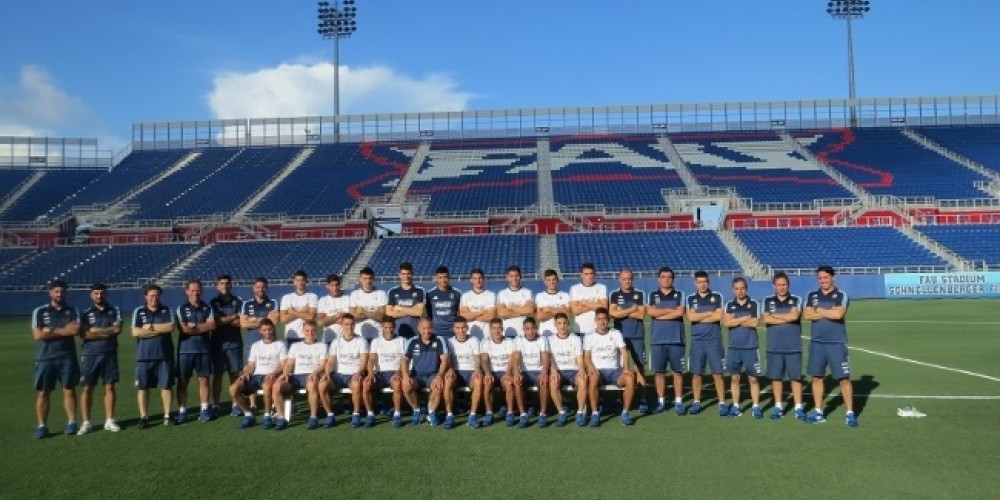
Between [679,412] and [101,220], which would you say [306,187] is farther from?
[679,412]

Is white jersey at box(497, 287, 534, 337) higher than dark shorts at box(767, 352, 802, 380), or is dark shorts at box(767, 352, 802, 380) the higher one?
white jersey at box(497, 287, 534, 337)

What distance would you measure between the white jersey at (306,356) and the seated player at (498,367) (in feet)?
7.17

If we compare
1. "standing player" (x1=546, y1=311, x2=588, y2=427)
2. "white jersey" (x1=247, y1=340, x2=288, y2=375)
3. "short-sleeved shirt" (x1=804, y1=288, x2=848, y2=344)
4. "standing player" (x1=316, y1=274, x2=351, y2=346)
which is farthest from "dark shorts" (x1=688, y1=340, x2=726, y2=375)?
"white jersey" (x1=247, y1=340, x2=288, y2=375)

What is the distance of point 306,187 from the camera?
1838 inches

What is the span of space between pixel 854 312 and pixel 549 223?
19524mm

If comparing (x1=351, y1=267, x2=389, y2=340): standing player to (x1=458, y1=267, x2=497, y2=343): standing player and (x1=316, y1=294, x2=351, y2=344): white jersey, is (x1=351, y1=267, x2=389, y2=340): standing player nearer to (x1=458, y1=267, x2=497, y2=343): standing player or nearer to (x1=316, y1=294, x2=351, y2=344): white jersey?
(x1=316, y1=294, x2=351, y2=344): white jersey

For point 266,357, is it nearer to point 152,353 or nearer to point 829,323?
point 152,353

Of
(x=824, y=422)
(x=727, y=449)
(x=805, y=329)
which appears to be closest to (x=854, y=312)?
(x=805, y=329)

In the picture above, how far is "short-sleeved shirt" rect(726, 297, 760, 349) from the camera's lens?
948cm

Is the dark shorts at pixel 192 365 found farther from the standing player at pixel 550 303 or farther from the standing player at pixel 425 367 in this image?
the standing player at pixel 550 303

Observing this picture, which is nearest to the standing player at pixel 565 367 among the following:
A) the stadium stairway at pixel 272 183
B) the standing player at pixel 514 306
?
the standing player at pixel 514 306

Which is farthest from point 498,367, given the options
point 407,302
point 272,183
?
point 272,183

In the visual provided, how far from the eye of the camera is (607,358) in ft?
30.9

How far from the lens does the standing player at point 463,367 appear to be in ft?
29.6
